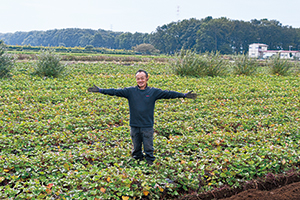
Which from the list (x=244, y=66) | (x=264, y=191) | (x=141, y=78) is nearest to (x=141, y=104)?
(x=141, y=78)

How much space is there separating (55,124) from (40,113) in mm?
1192

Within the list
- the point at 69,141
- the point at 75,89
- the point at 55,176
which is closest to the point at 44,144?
the point at 69,141

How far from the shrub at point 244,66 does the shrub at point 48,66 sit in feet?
37.4

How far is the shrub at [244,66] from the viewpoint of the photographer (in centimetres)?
1775

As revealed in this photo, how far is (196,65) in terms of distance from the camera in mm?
15602

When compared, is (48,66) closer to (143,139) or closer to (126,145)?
(126,145)

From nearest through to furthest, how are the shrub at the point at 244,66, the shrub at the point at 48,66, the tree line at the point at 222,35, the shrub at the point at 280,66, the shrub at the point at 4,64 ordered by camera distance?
the shrub at the point at 4,64
the shrub at the point at 48,66
the shrub at the point at 244,66
the shrub at the point at 280,66
the tree line at the point at 222,35

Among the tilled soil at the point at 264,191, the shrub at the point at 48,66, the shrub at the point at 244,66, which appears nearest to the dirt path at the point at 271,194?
the tilled soil at the point at 264,191

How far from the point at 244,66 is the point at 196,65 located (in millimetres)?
4284

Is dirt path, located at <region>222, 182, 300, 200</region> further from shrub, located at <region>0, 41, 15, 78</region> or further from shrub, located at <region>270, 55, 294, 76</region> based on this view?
shrub, located at <region>270, 55, 294, 76</region>

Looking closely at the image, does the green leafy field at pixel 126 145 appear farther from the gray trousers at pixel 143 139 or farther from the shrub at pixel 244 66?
the shrub at pixel 244 66

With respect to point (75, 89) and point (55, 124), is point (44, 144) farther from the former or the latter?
point (75, 89)

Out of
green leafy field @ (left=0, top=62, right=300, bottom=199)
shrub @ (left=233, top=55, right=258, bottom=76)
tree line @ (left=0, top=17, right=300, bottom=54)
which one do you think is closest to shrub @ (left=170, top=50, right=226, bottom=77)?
shrub @ (left=233, top=55, right=258, bottom=76)

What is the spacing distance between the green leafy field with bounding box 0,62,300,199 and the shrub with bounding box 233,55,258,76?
8188mm
